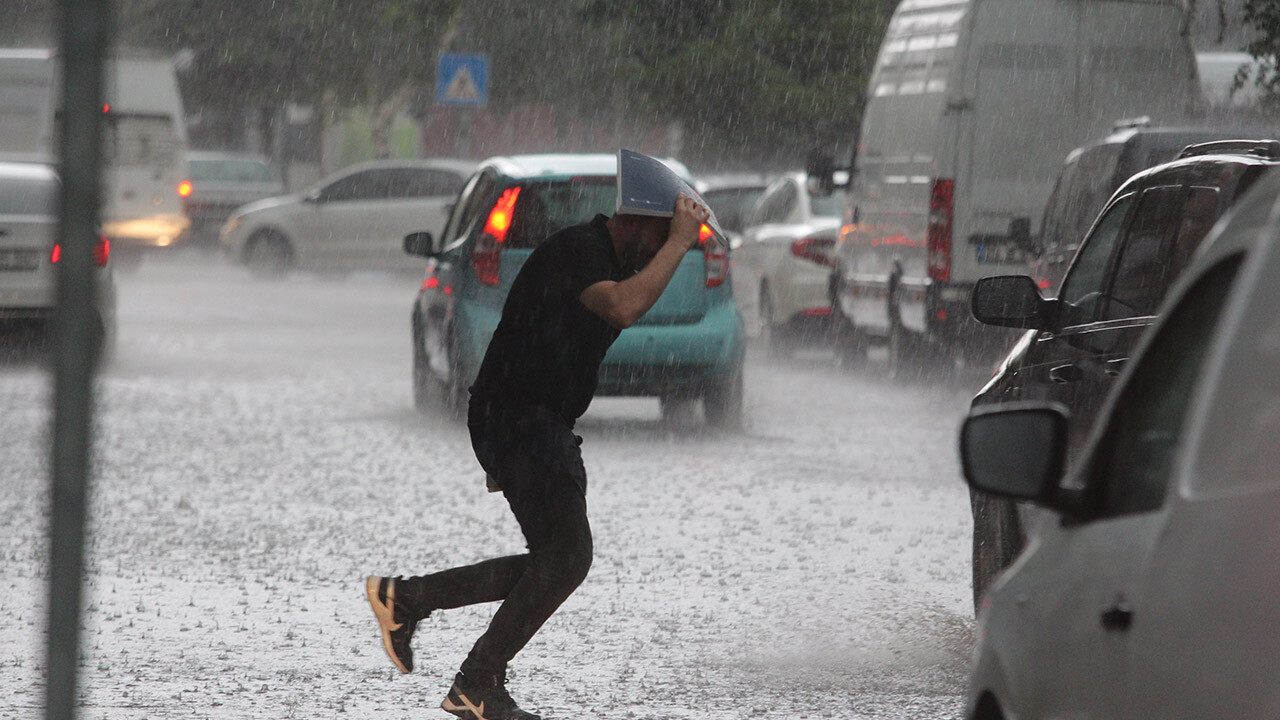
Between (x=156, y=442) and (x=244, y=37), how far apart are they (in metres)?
39.6

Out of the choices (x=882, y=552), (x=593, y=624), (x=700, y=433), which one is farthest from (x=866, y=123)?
(x=593, y=624)

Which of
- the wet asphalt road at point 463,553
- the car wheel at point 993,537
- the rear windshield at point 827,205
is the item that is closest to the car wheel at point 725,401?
the wet asphalt road at point 463,553

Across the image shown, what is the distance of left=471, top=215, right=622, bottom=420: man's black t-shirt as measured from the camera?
5.79 meters

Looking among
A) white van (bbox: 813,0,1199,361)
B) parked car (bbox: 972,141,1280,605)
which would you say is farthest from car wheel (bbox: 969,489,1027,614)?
white van (bbox: 813,0,1199,361)

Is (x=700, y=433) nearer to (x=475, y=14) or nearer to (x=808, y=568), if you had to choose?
(x=808, y=568)

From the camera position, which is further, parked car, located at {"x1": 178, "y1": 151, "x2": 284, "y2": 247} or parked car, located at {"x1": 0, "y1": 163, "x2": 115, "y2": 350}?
parked car, located at {"x1": 178, "y1": 151, "x2": 284, "y2": 247}

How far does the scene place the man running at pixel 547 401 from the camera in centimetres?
580

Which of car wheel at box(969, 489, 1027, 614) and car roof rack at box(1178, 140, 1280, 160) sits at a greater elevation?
car roof rack at box(1178, 140, 1280, 160)

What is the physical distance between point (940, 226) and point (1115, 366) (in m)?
9.87

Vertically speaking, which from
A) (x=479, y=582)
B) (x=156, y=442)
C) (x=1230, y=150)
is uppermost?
(x=1230, y=150)

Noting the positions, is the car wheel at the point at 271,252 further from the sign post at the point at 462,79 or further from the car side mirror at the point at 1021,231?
the car side mirror at the point at 1021,231

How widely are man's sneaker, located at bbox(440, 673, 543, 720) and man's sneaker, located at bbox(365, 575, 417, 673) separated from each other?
32 cm

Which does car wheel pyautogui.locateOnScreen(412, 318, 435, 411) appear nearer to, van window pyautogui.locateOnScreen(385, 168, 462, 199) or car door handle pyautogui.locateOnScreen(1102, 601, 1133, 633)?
car door handle pyautogui.locateOnScreen(1102, 601, 1133, 633)

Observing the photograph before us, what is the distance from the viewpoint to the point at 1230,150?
6715 millimetres
